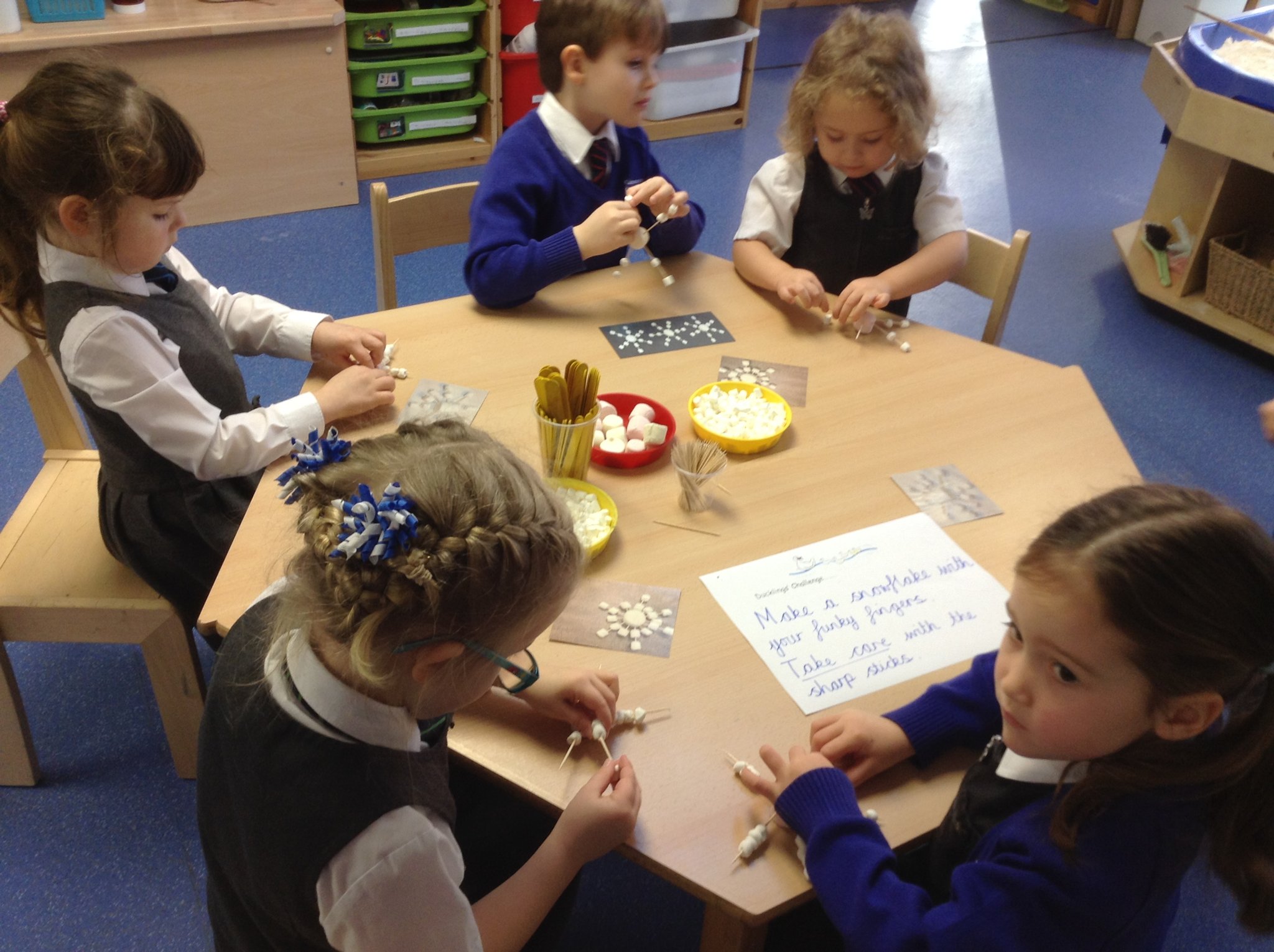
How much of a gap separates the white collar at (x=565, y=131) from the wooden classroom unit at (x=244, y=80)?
1.59m

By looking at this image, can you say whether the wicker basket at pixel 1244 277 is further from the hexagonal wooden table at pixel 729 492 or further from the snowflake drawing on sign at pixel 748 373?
the snowflake drawing on sign at pixel 748 373

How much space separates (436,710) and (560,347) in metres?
0.82

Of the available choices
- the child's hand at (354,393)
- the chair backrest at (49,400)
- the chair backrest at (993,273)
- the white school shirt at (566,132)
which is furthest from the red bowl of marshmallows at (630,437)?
the chair backrest at (49,400)

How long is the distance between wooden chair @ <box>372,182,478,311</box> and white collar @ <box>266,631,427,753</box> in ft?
3.62

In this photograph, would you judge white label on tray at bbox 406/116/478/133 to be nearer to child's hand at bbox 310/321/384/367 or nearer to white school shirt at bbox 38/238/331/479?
child's hand at bbox 310/321/384/367

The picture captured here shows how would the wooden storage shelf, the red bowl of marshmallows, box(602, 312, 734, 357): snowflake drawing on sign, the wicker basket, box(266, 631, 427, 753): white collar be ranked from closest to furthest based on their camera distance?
box(266, 631, 427, 753): white collar < the red bowl of marshmallows < box(602, 312, 734, 357): snowflake drawing on sign < the wicker basket < the wooden storage shelf

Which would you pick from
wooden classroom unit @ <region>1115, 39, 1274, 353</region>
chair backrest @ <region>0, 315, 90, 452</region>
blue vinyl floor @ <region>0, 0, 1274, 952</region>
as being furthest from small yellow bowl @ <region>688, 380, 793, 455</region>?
wooden classroom unit @ <region>1115, 39, 1274, 353</region>

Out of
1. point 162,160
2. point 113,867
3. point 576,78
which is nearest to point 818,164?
point 576,78

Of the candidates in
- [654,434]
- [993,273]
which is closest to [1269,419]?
[993,273]

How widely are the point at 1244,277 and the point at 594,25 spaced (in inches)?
88.4

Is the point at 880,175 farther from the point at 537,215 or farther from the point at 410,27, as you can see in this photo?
the point at 410,27

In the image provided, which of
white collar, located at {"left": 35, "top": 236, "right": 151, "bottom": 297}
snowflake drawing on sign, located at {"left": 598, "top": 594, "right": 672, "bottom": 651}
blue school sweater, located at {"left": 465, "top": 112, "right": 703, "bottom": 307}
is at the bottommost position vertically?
snowflake drawing on sign, located at {"left": 598, "top": 594, "right": 672, "bottom": 651}

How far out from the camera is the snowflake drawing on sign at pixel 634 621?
1.12m

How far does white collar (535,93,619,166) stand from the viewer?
1.82 m
